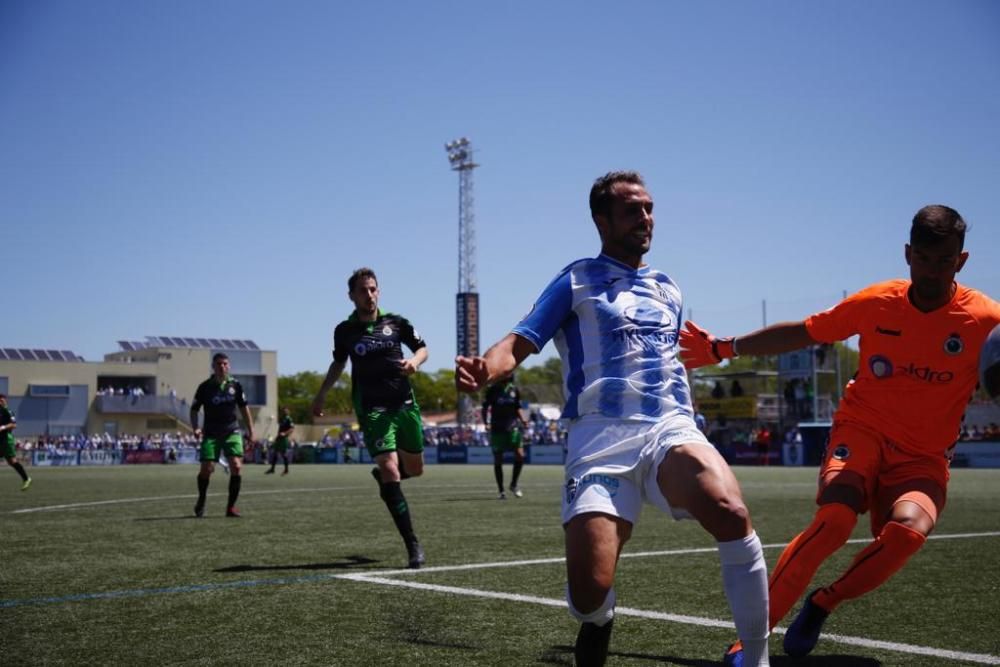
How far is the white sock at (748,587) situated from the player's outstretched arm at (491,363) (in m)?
1.06

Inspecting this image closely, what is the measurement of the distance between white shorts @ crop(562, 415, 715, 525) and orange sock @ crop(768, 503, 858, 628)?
94 cm

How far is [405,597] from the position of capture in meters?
6.91

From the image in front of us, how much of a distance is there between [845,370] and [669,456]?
44.4 m

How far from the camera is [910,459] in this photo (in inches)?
204

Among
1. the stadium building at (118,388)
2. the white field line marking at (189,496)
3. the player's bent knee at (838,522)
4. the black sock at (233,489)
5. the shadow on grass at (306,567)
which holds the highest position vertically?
the stadium building at (118,388)

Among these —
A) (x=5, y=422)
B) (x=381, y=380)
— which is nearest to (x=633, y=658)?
(x=381, y=380)

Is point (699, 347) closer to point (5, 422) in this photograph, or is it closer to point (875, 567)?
point (875, 567)

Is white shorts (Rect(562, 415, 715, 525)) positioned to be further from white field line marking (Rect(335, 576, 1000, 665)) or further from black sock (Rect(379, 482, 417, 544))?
black sock (Rect(379, 482, 417, 544))

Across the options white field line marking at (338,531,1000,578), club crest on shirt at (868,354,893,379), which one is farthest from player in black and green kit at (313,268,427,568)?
club crest on shirt at (868,354,893,379)

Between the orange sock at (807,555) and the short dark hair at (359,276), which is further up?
the short dark hair at (359,276)

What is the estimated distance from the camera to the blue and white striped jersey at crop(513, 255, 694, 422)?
440 cm

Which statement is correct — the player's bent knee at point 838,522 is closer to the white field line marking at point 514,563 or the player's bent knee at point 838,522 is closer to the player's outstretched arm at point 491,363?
the player's outstretched arm at point 491,363

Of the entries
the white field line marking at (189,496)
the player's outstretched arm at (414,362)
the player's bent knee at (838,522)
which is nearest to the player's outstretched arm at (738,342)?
the player's bent knee at (838,522)

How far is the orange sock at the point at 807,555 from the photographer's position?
494 cm
